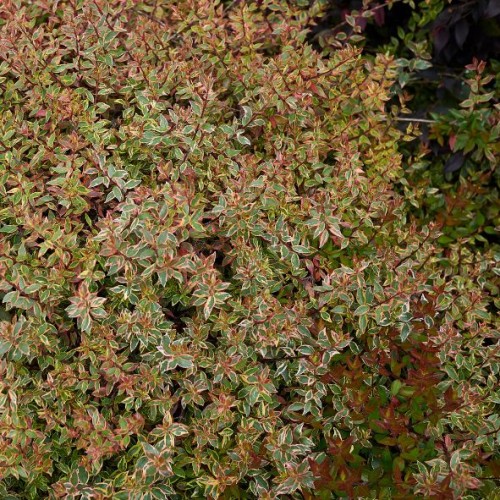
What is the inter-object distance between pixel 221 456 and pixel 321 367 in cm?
48

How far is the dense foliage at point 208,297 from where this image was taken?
7.80 feet

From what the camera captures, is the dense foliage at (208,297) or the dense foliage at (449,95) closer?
the dense foliage at (208,297)

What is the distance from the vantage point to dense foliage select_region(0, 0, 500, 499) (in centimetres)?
238

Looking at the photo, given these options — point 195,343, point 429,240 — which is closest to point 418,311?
point 429,240

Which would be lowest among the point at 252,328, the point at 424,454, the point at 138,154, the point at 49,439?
the point at 424,454

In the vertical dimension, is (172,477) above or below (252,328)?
below

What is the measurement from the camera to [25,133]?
8.84 ft

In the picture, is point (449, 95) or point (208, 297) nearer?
point (208, 297)

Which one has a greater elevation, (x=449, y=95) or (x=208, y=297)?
(x=208, y=297)

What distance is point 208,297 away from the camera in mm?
2408

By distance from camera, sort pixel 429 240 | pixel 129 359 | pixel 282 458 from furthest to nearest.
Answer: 1. pixel 429 240
2. pixel 129 359
3. pixel 282 458

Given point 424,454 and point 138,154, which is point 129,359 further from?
point 424,454

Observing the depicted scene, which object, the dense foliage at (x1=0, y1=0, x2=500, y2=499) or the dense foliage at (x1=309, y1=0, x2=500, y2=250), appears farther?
Answer: the dense foliage at (x1=309, y1=0, x2=500, y2=250)

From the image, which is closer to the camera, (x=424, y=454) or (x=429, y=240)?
(x=424, y=454)
